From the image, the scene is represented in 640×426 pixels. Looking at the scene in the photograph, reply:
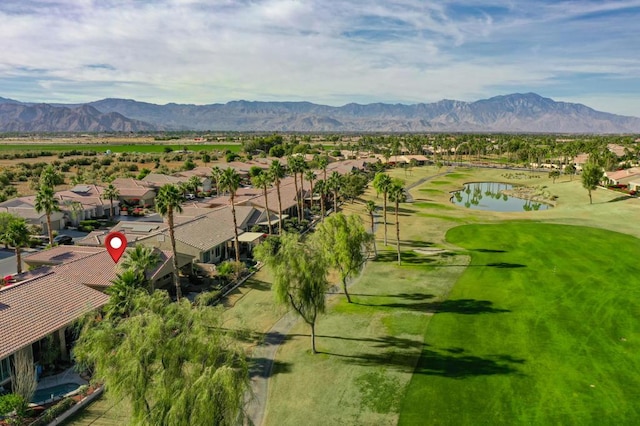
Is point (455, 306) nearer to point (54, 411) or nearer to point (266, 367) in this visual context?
point (266, 367)

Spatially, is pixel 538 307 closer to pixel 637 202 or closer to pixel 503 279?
pixel 503 279

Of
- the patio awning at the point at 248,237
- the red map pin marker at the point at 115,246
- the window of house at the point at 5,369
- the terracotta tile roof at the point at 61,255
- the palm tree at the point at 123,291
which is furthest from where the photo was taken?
the patio awning at the point at 248,237

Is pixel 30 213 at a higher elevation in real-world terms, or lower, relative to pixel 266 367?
higher

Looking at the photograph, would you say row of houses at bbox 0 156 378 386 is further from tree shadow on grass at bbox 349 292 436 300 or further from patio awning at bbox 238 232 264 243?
tree shadow on grass at bbox 349 292 436 300

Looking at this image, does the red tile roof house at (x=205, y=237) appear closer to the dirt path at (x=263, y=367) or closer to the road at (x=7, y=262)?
the road at (x=7, y=262)

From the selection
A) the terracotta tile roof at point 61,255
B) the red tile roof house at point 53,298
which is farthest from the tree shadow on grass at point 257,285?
the terracotta tile roof at point 61,255

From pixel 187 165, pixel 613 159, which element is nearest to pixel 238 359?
pixel 187 165

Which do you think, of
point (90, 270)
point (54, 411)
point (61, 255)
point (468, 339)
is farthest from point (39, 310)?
point (468, 339)
